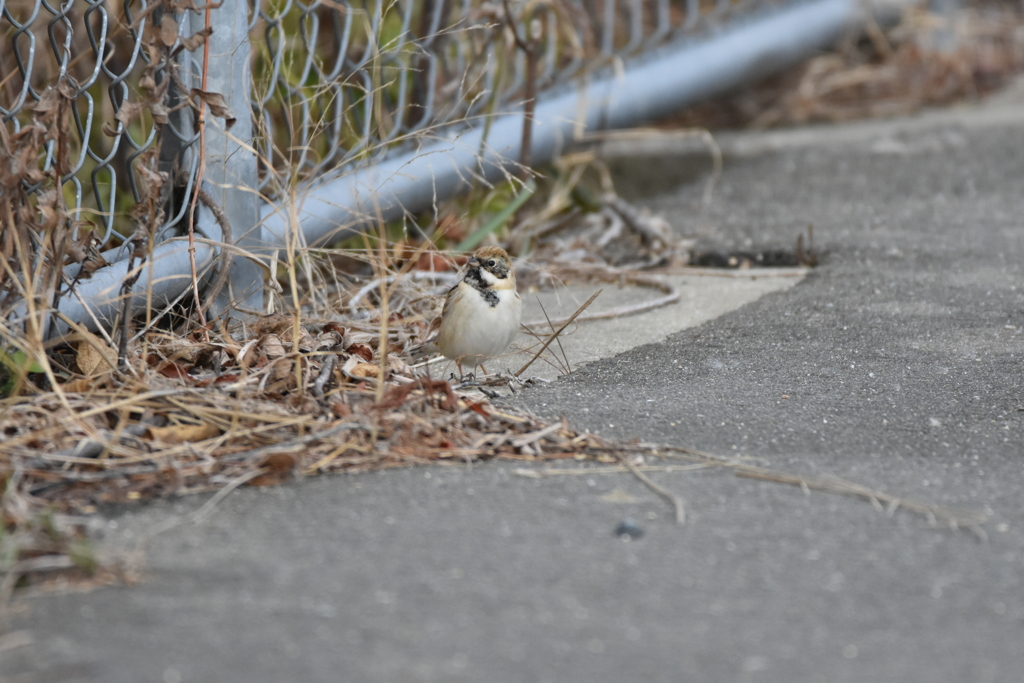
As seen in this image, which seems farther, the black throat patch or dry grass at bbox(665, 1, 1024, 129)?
dry grass at bbox(665, 1, 1024, 129)

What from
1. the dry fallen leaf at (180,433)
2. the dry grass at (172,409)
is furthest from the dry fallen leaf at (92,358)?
the dry fallen leaf at (180,433)

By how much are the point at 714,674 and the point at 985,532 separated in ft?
2.52

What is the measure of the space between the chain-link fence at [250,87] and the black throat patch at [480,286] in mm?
327

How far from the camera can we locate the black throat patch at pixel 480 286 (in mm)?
3229

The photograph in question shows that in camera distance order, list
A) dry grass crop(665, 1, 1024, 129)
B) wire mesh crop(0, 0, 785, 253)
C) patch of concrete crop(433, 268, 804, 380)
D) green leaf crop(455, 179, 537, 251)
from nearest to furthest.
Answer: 1. wire mesh crop(0, 0, 785, 253)
2. patch of concrete crop(433, 268, 804, 380)
3. green leaf crop(455, 179, 537, 251)
4. dry grass crop(665, 1, 1024, 129)

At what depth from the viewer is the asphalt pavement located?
5.65 feet

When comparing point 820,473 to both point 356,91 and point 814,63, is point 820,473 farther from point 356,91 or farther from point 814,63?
point 814,63

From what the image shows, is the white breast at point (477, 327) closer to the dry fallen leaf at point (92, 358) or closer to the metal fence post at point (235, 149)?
the metal fence post at point (235, 149)

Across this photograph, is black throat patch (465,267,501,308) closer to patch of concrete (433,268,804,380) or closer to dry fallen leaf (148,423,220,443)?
patch of concrete (433,268,804,380)

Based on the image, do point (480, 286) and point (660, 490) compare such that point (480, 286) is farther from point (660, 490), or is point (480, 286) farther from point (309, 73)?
point (309, 73)

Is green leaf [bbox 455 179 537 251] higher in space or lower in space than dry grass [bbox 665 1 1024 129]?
lower

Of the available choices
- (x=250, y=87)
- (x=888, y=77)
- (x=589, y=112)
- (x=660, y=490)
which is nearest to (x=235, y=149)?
(x=250, y=87)

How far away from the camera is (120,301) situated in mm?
2828

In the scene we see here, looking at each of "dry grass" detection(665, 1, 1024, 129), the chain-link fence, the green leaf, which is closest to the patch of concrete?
the green leaf
